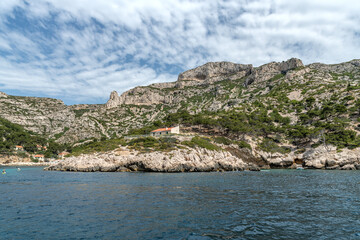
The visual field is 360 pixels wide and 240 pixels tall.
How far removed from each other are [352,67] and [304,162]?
13934cm

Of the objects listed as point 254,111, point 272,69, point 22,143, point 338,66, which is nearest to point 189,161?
point 254,111

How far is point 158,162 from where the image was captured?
53.5 m

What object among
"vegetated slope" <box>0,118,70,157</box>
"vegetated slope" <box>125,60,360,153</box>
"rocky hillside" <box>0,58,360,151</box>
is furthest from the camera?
"vegetated slope" <box>0,118,70,157</box>

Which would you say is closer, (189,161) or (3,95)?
(189,161)

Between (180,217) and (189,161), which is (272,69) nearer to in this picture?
(189,161)

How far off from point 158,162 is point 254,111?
235ft

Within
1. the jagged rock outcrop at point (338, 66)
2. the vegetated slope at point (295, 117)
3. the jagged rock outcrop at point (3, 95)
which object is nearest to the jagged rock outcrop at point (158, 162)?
the vegetated slope at point (295, 117)

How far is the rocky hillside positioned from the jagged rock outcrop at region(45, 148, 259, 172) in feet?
89.7

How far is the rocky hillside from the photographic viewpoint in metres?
83.4

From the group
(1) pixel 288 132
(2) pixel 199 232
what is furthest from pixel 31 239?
(1) pixel 288 132

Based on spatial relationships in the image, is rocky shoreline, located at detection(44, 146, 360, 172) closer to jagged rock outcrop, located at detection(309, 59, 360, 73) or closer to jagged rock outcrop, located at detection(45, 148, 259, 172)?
jagged rock outcrop, located at detection(45, 148, 259, 172)

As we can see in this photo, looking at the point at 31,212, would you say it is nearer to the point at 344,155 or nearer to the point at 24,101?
the point at 344,155

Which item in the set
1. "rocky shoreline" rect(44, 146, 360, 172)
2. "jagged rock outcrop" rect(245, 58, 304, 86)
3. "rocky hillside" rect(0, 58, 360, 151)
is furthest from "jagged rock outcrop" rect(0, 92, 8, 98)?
"jagged rock outcrop" rect(245, 58, 304, 86)

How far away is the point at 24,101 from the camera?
183 meters
